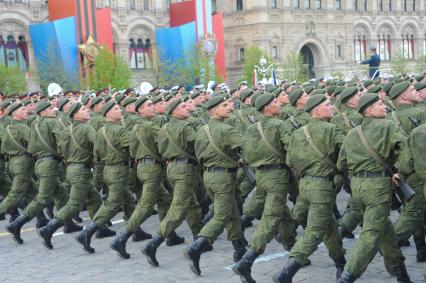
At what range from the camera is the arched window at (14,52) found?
4103 centimetres

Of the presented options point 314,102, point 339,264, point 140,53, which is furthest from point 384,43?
point 339,264

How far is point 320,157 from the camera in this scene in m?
7.45

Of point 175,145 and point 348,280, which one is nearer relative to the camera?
point 348,280

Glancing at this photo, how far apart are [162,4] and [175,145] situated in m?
41.6

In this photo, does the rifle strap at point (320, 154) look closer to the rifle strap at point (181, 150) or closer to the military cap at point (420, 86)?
the rifle strap at point (181, 150)

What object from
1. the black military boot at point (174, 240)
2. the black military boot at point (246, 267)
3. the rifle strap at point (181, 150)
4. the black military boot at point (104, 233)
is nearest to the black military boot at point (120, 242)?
the black military boot at point (174, 240)

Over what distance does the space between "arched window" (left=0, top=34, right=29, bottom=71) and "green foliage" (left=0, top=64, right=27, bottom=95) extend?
21.8 ft

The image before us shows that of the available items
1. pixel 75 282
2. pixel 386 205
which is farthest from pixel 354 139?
pixel 75 282

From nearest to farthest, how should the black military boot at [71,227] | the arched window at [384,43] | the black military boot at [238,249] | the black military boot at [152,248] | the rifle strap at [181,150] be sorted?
the black military boot at [238,249], the black military boot at [152,248], the rifle strap at [181,150], the black military boot at [71,227], the arched window at [384,43]

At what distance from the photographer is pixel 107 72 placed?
38125 mm

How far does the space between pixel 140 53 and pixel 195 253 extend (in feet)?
135

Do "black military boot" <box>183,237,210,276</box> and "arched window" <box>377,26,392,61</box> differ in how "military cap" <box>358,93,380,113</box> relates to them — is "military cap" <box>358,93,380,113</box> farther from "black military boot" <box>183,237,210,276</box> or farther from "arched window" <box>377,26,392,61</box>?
"arched window" <box>377,26,392,61</box>

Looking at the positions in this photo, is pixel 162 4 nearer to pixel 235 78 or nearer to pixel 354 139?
pixel 235 78

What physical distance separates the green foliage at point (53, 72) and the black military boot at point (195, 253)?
30.0 meters
